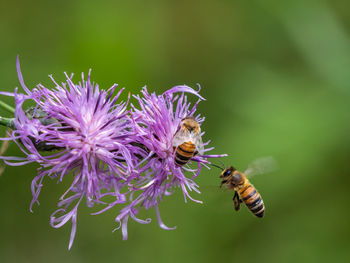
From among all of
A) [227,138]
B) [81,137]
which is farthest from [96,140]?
[227,138]

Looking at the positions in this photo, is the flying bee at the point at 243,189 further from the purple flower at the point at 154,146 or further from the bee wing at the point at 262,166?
the purple flower at the point at 154,146

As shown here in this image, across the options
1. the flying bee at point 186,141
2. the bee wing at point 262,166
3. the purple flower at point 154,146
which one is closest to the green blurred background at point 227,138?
the bee wing at point 262,166

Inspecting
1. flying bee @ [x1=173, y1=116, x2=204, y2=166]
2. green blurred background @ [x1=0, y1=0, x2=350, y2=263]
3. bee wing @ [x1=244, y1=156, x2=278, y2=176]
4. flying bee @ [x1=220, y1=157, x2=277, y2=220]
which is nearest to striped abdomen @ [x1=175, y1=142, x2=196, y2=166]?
flying bee @ [x1=173, y1=116, x2=204, y2=166]

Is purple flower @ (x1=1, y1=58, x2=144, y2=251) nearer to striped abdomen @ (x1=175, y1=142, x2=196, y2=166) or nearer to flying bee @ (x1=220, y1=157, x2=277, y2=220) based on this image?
striped abdomen @ (x1=175, y1=142, x2=196, y2=166)

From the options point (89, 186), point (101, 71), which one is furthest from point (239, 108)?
point (89, 186)

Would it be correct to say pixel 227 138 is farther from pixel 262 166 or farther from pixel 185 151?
pixel 185 151
